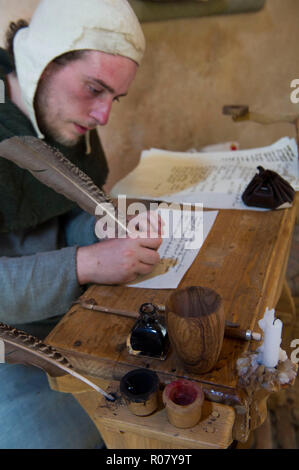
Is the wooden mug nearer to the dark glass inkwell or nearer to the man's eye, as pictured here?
the dark glass inkwell

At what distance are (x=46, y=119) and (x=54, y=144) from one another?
0.07m

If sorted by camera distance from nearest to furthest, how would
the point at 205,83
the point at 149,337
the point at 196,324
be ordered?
the point at 196,324
the point at 149,337
the point at 205,83

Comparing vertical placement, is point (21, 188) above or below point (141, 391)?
above

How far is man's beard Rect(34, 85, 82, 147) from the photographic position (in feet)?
2.92

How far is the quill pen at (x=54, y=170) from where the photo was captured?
2.53 feet

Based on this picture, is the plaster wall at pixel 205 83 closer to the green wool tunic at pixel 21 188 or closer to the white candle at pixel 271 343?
the green wool tunic at pixel 21 188

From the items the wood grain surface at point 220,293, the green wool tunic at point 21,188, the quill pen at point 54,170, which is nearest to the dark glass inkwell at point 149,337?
the wood grain surface at point 220,293

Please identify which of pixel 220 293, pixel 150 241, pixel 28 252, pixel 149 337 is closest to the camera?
pixel 149 337

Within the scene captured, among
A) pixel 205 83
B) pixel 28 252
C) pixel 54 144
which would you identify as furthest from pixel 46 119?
pixel 205 83

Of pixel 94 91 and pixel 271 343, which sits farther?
pixel 94 91

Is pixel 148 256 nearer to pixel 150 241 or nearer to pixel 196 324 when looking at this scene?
pixel 150 241

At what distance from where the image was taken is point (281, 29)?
173 cm

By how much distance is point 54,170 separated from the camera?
0.81 meters
